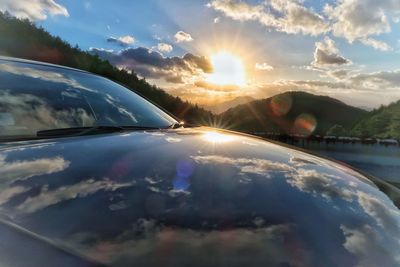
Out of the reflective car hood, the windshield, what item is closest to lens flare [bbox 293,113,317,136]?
the windshield

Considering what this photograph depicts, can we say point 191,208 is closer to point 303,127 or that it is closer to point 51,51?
point 303,127

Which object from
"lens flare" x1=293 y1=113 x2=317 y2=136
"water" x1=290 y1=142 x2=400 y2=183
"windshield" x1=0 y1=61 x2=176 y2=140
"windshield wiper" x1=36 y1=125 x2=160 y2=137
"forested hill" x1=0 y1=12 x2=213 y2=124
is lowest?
"water" x1=290 y1=142 x2=400 y2=183

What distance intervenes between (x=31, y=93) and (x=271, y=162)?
60.0 inches

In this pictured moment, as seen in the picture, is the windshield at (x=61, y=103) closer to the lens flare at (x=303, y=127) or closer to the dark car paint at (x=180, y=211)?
the dark car paint at (x=180, y=211)

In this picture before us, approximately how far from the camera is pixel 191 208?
1.14 m

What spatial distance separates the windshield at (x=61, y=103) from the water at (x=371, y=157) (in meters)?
3.58

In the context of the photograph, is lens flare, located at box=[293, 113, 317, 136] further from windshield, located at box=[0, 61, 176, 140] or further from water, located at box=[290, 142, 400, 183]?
windshield, located at box=[0, 61, 176, 140]

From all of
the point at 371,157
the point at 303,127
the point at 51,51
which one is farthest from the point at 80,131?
the point at 51,51

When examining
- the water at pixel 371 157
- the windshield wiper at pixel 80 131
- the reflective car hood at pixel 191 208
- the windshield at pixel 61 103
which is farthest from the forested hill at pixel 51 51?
the reflective car hood at pixel 191 208

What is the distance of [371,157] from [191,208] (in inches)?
222

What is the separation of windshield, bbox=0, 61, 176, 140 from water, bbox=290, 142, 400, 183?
3.58 metres

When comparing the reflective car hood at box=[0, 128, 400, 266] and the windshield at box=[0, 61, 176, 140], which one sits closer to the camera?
the reflective car hood at box=[0, 128, 400, 266]

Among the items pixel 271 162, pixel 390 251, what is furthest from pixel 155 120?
pixel 390 251

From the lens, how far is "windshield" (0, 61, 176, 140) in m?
2.19
